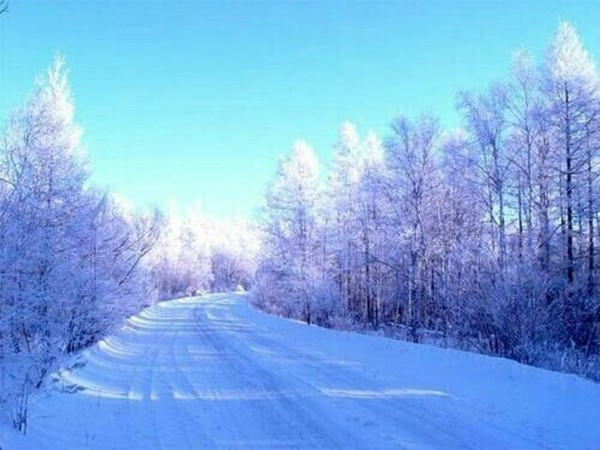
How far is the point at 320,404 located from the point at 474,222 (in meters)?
24.0

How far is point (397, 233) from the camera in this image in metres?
26.1

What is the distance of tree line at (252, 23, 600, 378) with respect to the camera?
15969 millimetres

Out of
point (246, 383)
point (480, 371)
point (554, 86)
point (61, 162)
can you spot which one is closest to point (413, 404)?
point (480, 371)

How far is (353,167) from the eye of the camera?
36.0 meters

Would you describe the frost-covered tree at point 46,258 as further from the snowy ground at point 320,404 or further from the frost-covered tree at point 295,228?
the frost-covered tree at point 295,228

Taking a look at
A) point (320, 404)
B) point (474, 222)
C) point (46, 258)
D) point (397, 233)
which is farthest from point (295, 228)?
point (46, 258)

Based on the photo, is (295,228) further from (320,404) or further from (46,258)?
(46,258)

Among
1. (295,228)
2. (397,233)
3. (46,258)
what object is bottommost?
(46,258)

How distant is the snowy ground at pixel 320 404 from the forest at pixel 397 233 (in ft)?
3.25

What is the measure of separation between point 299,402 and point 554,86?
19.8m

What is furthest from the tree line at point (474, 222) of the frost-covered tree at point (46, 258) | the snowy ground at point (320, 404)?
the frost-covered tree at point (46, 258)

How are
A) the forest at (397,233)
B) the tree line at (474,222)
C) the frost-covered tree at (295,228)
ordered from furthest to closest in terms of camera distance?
the frost-covered tree at (295,228), the tree line at (474,222), the forest at (397,233)

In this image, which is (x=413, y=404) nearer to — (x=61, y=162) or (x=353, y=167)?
(x=61, y=162)

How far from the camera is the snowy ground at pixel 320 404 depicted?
7074 millimetres
